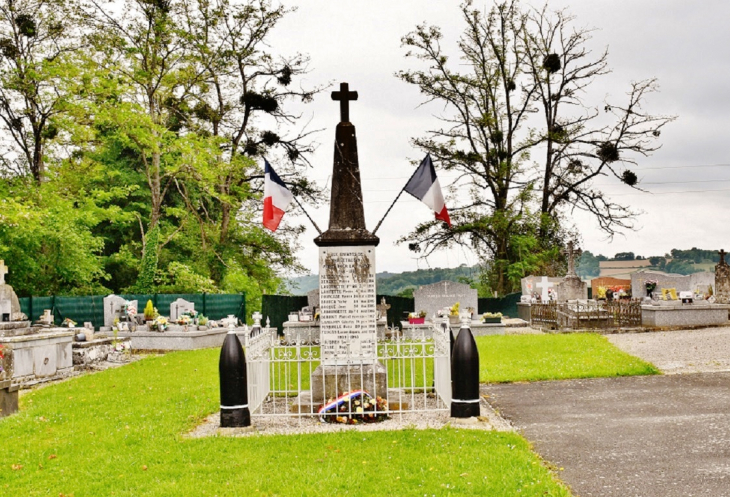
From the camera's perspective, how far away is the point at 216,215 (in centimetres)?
3700

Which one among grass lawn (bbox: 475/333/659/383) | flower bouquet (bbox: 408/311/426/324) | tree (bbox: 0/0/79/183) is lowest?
grass lawn (bbox: 475/333/659/383)

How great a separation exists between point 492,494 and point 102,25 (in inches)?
1211

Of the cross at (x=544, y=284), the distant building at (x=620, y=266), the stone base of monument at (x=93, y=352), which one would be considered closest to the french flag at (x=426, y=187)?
the stone base of monument at (x=93, y=352)

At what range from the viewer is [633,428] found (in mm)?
8180

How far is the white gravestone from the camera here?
980 cm

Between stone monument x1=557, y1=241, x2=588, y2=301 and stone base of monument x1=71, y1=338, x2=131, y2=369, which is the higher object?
stone monument x1=557, y1=241, x2=588, y2=301

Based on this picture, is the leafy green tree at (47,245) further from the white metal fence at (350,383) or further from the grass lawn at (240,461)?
the white metal fence at (350,383)

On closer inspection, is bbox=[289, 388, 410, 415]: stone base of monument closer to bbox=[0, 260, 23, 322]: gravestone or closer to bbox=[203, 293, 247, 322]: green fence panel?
bbox=[0, 260, 23, 322]: gravestone

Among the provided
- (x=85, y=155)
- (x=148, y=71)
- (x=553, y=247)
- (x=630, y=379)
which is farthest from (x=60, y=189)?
(x=630, y=379)

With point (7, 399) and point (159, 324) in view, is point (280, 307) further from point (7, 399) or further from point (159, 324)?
point (7, 399)

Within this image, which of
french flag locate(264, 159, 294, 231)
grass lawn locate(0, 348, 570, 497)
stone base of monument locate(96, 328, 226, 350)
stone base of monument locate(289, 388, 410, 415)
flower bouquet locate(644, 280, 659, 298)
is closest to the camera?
grass lawn locate(0, 348, 570, 497)

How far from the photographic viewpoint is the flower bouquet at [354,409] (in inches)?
351

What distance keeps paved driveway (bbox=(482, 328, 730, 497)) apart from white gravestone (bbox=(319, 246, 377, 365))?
Result: 2170mm

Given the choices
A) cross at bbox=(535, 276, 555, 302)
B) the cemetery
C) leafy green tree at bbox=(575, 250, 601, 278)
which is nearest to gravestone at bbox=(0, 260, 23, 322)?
the cemetery
